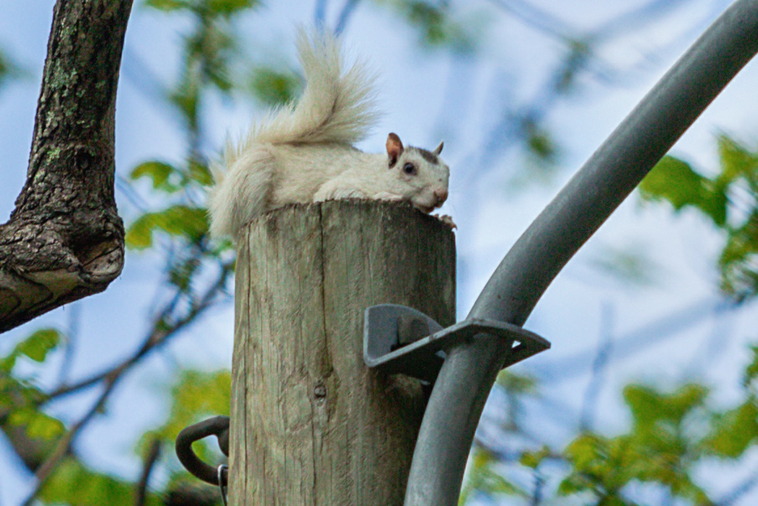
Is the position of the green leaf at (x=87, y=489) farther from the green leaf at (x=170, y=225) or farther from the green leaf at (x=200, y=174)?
the green leaf at (x=200, y=174)

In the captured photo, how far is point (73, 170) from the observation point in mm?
1762

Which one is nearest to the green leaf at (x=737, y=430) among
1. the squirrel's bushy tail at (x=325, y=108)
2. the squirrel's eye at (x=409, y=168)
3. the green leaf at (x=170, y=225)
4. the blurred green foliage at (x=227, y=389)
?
the blurred green foliage at (x=227, y=389)

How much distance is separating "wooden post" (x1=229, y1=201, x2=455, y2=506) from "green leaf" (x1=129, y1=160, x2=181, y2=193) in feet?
7.86

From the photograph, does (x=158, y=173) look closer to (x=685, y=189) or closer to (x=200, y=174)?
(x=200, y=174)

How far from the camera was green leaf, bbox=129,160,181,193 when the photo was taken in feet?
13.0

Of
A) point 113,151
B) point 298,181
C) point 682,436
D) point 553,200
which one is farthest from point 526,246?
point 682,436

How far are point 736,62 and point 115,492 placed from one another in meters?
3.23

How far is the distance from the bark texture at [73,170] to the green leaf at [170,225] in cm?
217

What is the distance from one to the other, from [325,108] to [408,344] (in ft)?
5.12

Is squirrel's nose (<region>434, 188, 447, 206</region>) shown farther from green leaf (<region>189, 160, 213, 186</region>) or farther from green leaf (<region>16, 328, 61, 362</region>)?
green leaf (<region>16, 328, 61, 362</region>)

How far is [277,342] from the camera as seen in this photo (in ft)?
5.23

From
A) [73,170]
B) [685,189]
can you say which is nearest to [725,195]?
[685,189]

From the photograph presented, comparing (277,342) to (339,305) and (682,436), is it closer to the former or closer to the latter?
(339,305)

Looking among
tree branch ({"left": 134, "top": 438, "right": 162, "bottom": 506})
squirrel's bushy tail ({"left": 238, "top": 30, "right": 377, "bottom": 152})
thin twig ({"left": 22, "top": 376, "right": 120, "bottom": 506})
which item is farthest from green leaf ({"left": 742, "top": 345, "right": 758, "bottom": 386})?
thin twig ({"left": 22, "top": 376, "right": 120, "bottom": 506})
